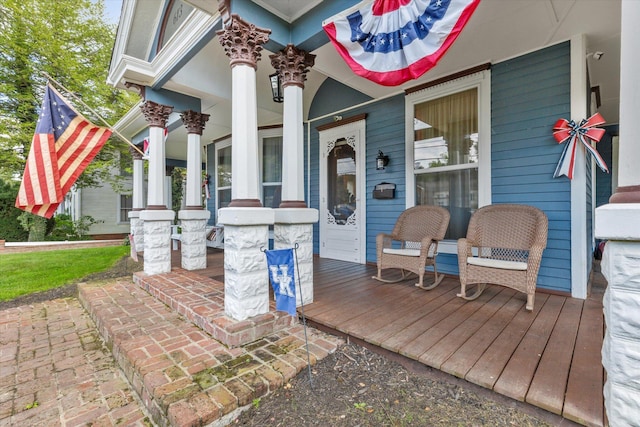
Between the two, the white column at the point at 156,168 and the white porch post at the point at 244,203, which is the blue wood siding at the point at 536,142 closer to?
the white porch post at the point at 244,203

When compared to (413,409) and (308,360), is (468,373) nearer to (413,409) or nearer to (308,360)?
(413,409)

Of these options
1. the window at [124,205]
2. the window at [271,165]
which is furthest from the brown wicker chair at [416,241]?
→ the window at [124,205]

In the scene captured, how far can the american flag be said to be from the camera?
10.0ft

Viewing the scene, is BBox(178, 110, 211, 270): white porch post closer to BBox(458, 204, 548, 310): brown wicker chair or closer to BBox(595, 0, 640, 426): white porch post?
BBox(458, 204, 548, 310): brown wicker chair

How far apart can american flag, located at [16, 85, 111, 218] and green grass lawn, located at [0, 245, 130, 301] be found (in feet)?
6.46

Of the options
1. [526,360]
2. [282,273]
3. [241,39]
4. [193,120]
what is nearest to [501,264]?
[526,360]

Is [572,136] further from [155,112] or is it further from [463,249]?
[155,112]

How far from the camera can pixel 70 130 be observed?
3.35 metres

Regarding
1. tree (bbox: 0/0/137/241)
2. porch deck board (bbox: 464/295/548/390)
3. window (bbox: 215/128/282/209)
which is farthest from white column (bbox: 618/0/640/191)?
tree (bbox: 0/0/137/241)

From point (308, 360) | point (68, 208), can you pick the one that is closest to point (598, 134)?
point (308, 360)

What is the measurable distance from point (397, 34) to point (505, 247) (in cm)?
252

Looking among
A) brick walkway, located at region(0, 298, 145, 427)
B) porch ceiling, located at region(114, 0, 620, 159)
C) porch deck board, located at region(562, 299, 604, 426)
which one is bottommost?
brick walkway, located at region(0, 298, 145, 427)

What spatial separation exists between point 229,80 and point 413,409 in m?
4.82

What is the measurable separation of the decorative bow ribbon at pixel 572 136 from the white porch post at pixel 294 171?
104 inches
